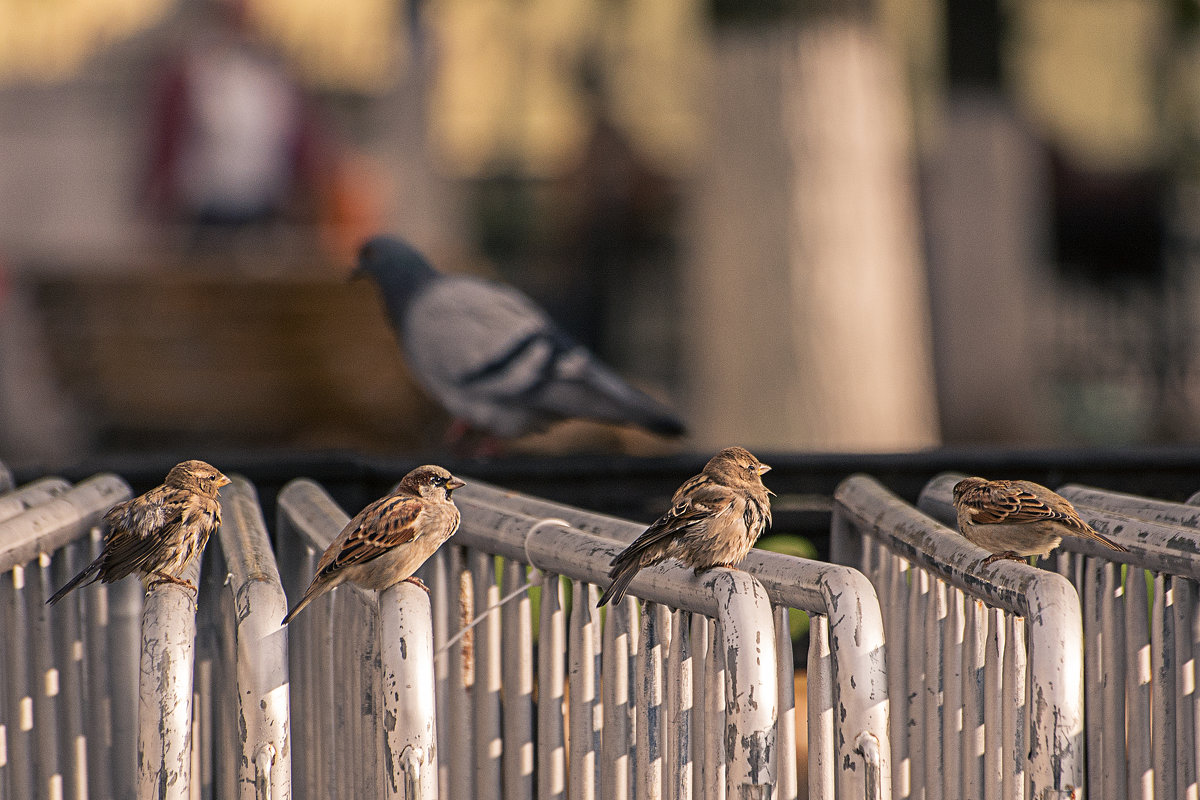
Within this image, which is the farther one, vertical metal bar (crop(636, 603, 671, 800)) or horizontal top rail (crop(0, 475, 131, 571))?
horizontal top rail (crop(0, 475, 131, 571))

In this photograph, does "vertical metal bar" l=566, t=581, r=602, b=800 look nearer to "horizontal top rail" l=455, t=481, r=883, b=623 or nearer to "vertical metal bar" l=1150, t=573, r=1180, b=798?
"horizontal top rail" l=455, t=481, r=883, b=623

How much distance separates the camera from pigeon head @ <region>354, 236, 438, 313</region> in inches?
171

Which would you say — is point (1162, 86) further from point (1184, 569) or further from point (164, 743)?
point (164, 743)

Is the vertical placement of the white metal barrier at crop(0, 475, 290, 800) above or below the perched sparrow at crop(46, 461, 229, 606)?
below

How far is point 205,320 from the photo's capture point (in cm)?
803

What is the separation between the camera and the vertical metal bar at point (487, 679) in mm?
2098

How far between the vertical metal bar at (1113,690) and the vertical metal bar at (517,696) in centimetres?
91

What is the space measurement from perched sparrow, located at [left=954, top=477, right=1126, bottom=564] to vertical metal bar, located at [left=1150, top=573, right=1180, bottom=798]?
11cm

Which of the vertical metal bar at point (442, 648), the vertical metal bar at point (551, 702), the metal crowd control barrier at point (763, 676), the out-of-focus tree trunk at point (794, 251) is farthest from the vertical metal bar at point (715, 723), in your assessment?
the out-of-focus tree trunk at point (794, 251)

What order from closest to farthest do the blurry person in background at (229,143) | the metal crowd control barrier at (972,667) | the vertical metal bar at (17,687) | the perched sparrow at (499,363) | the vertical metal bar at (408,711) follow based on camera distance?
the metal crowd control barrier at (972,667) < the vertical metal bar at (408,711) < the vertical metal bar at (17,687) < the perched sparrow at (499,363) < the blurry person in background at (229,143)

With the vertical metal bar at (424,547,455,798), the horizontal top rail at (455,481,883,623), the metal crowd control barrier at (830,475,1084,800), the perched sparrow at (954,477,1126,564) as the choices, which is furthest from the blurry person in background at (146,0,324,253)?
the perched sparrow at (954,477,1126,564)

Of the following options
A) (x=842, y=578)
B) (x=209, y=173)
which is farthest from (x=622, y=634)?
(x=209, y=173)

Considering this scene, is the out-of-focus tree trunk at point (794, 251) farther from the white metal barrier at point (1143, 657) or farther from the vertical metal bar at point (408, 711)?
the vertical metal bar at point (408, 711)

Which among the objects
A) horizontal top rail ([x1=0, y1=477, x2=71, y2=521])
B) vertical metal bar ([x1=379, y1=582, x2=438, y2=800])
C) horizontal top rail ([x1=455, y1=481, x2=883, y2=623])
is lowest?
vertical metal bar ([x1=379, y1=582, x2=438, y2=800])
